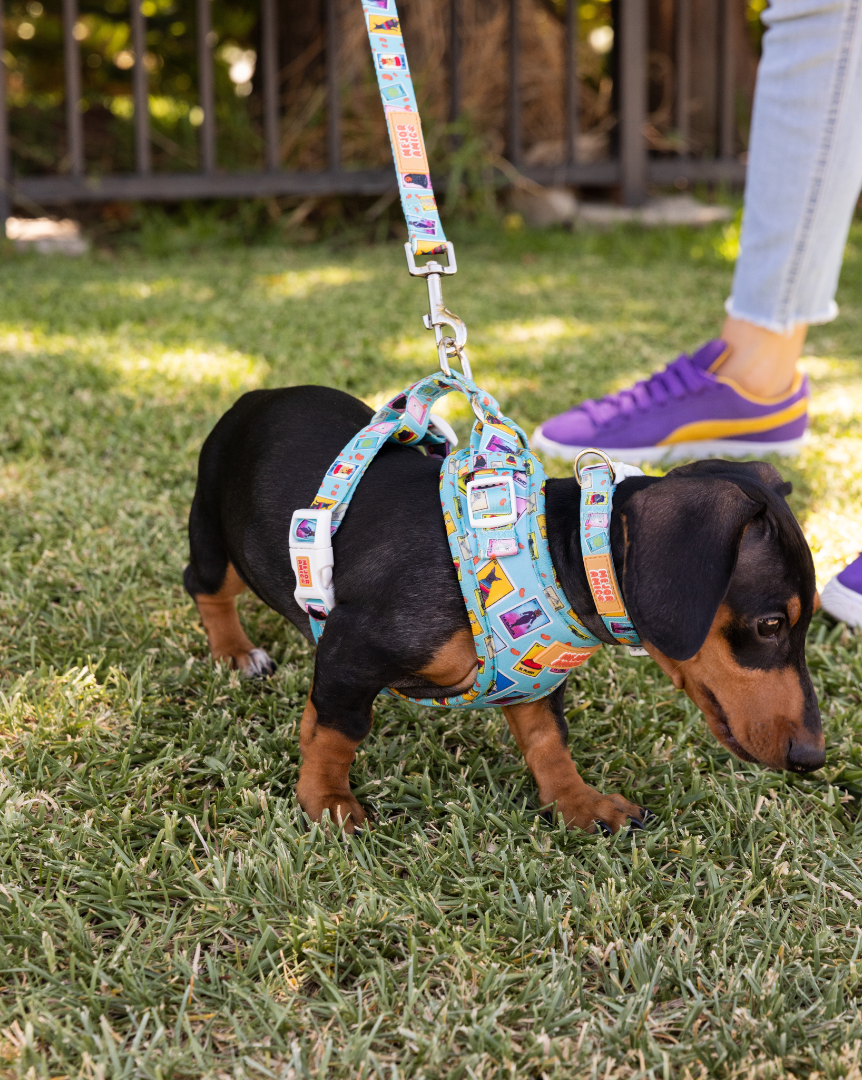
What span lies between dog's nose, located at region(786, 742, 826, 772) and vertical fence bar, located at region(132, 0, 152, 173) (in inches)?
271

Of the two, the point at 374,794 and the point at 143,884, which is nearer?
the point at 143,884

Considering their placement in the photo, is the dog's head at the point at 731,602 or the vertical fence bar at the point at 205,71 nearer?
the dog's head at the point at 731,602

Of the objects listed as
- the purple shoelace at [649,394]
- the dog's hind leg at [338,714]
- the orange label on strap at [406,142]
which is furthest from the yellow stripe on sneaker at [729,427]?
the dog's hind leg at [338,714]

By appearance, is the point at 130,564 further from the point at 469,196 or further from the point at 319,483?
the point at 469,196

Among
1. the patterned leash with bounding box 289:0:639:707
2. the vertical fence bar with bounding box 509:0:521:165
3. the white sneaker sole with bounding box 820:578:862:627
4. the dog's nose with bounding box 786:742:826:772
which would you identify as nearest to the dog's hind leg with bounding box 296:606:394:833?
the patterned leash with bounding box 289:0:639:707

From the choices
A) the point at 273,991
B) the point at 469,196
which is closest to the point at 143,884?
the point at 273,991

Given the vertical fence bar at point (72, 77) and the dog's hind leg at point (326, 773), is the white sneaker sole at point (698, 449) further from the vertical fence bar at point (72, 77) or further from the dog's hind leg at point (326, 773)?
the vertical fence bar at point (72, 77)

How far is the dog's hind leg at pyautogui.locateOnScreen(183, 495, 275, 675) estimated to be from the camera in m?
2.47

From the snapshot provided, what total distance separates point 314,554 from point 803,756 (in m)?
0.93

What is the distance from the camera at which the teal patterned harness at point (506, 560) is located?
1.81 meters

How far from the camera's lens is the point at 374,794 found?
2.08 metres

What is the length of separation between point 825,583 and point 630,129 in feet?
22.2

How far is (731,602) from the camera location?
1.77 m

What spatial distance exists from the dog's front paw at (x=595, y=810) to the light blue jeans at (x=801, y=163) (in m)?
2.18
